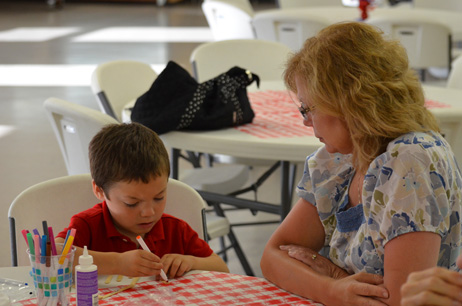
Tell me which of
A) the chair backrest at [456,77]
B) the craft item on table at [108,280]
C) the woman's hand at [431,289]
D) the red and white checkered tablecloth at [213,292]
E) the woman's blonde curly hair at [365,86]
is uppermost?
the woman's blonde curly hair at [365,86]

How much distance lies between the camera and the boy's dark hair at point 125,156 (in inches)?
71.6

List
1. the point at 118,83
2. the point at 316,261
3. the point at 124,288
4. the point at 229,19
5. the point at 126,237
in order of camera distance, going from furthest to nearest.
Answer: the point at 229,19
the point at 118,83
the point at 126,237
the point at 316,261
the point at 124,288

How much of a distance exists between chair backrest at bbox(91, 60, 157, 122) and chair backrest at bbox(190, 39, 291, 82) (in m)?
0.51

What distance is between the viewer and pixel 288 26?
5582mm

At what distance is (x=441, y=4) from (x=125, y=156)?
6.62 meters

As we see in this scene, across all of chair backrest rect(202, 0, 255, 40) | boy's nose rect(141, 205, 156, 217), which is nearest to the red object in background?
chair backrest rect(202, 0, 255, 40)

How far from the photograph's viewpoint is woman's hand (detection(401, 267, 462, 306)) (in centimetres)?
126

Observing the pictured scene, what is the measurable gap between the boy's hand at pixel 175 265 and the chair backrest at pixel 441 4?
6511 millimetres

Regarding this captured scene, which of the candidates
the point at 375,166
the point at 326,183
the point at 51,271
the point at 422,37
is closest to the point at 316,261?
the point at 326,183

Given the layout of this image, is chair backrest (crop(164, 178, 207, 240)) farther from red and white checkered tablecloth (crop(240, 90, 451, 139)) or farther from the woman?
red and white checkered tablecloth (crop(240, 90, 451, 139))

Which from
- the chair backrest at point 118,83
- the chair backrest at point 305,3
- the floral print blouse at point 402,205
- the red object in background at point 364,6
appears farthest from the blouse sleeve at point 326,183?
the chair backrest at point 305,3

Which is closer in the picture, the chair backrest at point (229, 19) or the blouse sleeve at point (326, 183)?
the blouse sleeve at point (326, 183)

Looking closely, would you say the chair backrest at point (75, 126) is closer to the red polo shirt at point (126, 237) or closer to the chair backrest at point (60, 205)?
the chair backrest at point (60, 205)

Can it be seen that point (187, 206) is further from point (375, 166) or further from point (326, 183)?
point (375, 166)
